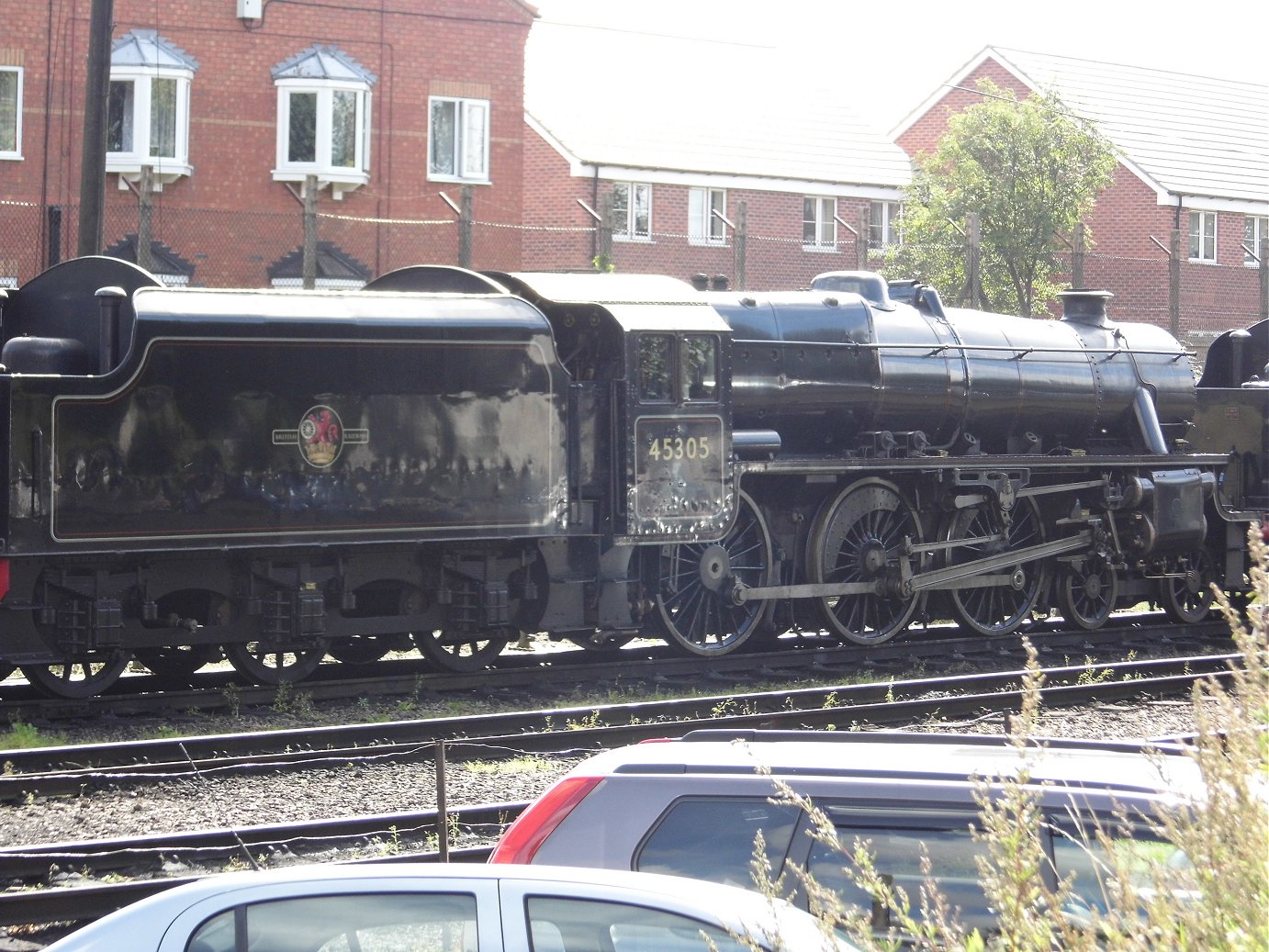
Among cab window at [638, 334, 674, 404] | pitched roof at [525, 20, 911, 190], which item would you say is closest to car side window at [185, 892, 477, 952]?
cab window at [638, 334, 674, 404]

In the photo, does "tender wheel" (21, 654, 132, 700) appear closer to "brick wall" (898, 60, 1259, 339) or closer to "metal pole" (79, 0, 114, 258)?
"metal pole" (79, 0, 114, 258)

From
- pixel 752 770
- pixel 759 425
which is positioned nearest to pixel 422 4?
pixel 759 425

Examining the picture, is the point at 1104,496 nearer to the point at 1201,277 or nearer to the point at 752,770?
the point at 752,770

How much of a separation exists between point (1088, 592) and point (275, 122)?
16.3 meters

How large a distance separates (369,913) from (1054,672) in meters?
10.1

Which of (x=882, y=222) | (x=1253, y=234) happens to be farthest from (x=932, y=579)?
(x=1253, y=234)

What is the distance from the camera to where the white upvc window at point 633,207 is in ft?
102

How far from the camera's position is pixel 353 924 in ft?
11.9

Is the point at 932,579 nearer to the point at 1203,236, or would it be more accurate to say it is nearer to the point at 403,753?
the point at 403,753

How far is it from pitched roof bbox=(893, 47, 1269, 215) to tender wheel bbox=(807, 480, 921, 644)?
23.9 meters

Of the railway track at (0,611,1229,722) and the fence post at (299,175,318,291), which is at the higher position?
the fence post at (299,175,318,291)

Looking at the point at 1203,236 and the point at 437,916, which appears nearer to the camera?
the point at 437,916

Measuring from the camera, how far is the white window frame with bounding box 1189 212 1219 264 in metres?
35.9

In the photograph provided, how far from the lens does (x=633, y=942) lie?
3.58 m
